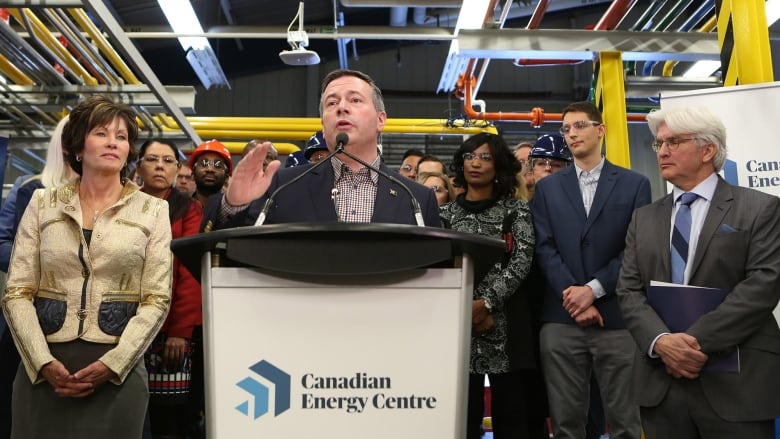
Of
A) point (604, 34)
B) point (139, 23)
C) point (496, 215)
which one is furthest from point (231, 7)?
point (496, 215)

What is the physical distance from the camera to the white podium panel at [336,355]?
107cm

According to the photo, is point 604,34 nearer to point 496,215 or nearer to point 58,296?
point 496,215

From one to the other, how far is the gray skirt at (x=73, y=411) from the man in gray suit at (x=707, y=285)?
1434mm

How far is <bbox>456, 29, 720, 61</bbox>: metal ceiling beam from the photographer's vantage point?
415cm

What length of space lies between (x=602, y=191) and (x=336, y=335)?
6.22 ft

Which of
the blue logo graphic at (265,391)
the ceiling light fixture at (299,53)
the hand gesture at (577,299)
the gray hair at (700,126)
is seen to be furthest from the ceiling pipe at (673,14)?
the blue logo graphic at (265,391)

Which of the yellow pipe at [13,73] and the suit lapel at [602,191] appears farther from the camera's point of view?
the yellow pipe at [13,73]

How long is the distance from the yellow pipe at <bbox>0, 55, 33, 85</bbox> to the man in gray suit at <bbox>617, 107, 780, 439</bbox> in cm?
381

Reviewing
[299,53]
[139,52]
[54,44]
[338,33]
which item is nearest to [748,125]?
[299,53]

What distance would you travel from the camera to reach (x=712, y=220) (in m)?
2.04

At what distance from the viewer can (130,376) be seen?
6.38 feet

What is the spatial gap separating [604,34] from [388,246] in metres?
3.59

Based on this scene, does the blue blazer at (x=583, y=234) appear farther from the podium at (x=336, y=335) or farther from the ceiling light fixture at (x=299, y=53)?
the ceiling light fixture at (x=299, y=53)

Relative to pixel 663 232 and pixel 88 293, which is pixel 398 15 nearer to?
pixel 663 232
